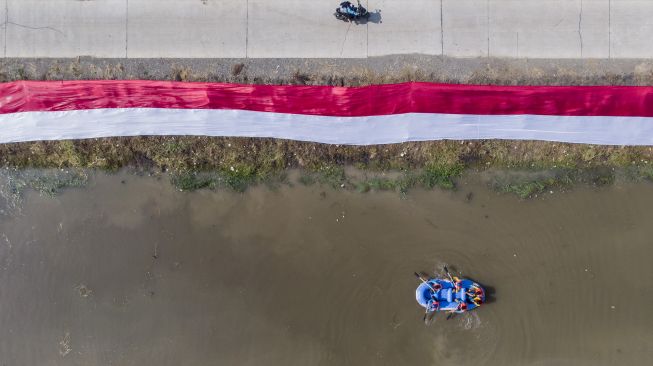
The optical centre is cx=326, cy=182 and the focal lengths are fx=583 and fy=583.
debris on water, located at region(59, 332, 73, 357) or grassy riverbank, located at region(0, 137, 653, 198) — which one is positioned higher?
grassy riverbank, located at region(0, 137, 653, 198)

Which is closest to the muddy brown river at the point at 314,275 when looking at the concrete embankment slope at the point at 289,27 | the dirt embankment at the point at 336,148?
the dirt embankment at the point at 336,148

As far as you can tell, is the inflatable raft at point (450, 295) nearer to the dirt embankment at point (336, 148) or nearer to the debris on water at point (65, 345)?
the dirt embankment at point (336, 148)

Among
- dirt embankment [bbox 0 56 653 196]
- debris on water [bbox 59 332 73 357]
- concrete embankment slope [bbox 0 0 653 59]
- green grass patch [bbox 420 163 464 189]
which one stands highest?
concrete embankment slope [bbox 0 0 653 59]

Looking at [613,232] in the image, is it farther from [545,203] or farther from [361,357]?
[361,357]

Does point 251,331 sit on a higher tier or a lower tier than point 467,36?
lower

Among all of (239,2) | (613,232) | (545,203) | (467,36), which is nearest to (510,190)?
(545,203)

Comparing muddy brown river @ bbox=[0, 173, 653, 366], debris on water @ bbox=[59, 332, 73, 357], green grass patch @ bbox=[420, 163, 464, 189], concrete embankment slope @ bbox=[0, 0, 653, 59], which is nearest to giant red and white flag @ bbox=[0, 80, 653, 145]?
green grass patch @ bbox=[420, 163, 464, 189]

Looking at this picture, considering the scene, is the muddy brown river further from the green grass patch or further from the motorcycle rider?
the motorcycle rider
